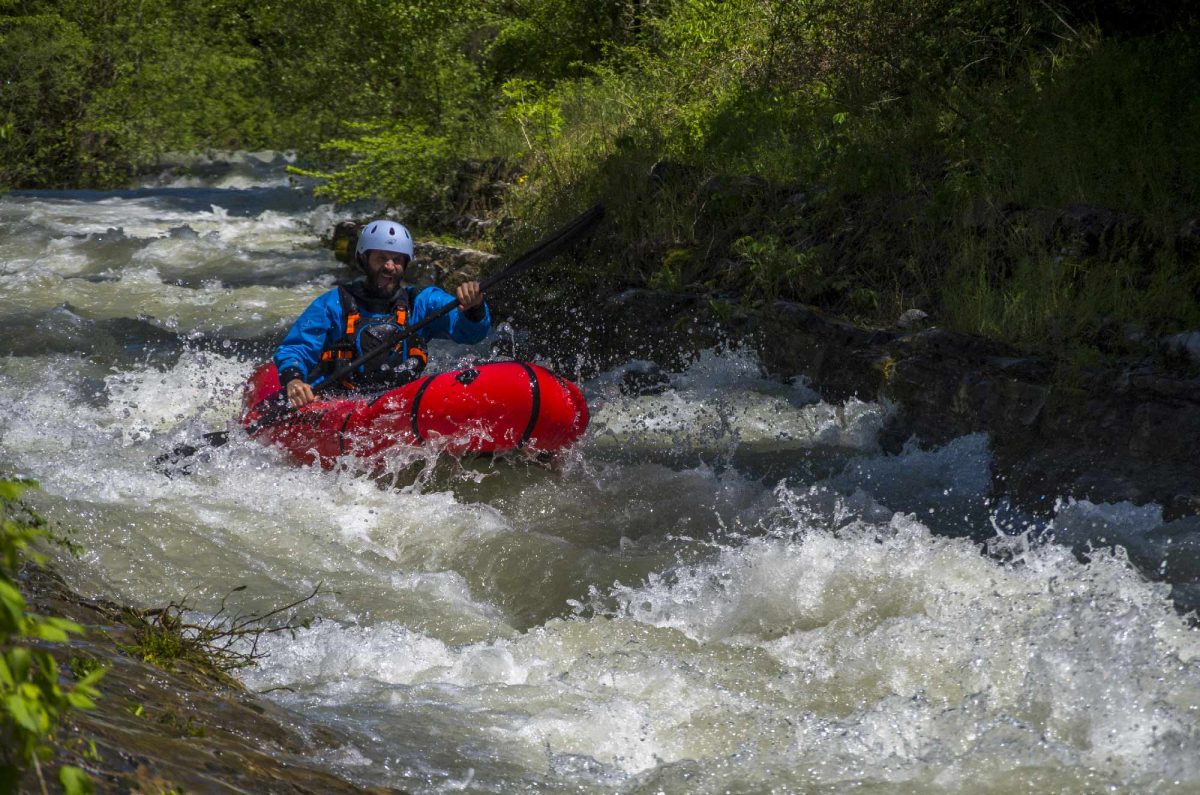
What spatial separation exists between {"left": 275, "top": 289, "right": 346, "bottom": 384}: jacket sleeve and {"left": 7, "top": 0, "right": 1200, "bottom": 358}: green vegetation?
2595mm

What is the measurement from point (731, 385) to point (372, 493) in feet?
8.31

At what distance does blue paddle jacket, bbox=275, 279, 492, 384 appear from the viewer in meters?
6.55

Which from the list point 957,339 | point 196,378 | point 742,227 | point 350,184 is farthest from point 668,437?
point 350,184

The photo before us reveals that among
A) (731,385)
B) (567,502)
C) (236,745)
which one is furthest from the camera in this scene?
(731,385)

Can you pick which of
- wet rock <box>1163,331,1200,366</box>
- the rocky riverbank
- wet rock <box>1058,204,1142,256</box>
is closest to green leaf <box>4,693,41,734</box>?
the rocky riverbank

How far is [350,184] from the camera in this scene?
43.8 feet

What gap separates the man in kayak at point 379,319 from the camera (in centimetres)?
661

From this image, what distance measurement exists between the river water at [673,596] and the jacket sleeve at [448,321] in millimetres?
900

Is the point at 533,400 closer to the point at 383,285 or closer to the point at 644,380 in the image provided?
the point at 383,285

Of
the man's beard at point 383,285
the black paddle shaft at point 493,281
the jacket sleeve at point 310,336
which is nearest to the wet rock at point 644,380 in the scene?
the black paddle shaft at point 493,281

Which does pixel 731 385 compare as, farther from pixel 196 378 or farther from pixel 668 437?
pixel 196 378

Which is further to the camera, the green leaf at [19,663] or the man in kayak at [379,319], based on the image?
the man in kayak at [379,319]

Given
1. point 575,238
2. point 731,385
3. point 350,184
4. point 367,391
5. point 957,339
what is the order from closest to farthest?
point 957,339 → point 367,391 → point 731,385 → point 575,238 → point 350,184

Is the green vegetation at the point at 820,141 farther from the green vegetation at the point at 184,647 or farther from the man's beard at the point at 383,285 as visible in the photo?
the green vegetation at the point at 184,647
